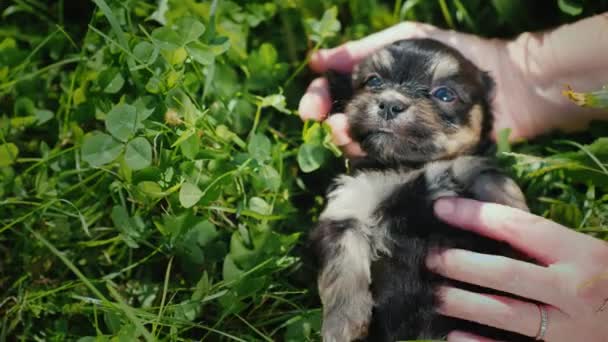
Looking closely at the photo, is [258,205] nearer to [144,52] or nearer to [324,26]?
[144,52]

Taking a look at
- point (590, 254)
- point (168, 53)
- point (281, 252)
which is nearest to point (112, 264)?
point (281, 252)

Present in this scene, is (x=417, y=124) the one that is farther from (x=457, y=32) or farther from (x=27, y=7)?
(x=27, y=7)

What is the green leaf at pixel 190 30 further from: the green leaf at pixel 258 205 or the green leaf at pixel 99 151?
the green leaf at pixel 258 205

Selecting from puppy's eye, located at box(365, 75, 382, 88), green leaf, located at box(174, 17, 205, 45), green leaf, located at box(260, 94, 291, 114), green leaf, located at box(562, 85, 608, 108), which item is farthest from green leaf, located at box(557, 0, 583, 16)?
green leaf, located at box(174, 17, 205, 45)

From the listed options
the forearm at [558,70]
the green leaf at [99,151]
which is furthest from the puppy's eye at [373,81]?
the green leaf at [99,151]

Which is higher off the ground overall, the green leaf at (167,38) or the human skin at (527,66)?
the green leaf at (167,38)
